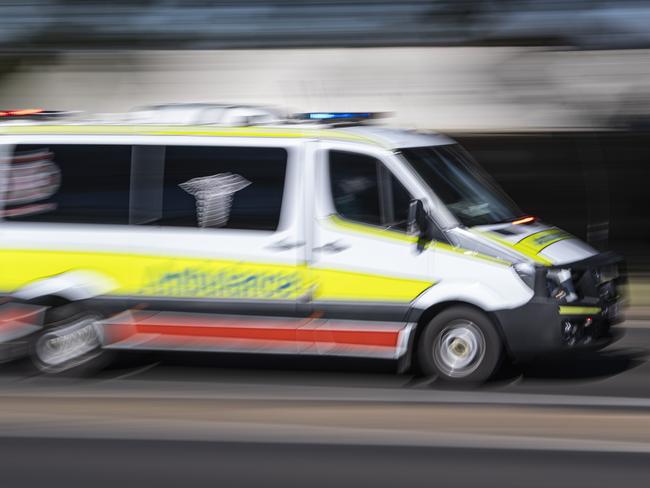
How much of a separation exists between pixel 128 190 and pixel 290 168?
1138 mm

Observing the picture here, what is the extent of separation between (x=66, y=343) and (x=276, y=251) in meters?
1.65

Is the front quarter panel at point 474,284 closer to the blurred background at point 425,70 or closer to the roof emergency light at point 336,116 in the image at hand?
the roof emergency light at point 336,116

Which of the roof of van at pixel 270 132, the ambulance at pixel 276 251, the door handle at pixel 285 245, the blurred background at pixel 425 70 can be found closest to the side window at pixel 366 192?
the ambulance at pixel 276 251

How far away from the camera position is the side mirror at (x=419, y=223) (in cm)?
831

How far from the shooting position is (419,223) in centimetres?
833

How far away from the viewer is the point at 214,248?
8586 millimetres

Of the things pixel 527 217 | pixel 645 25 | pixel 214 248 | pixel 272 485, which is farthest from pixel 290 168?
pixel 645 25

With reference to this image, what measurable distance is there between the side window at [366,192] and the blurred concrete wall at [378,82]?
7.34 m

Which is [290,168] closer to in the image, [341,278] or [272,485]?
[341,278]

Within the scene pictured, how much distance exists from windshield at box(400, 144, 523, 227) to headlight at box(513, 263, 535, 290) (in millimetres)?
466

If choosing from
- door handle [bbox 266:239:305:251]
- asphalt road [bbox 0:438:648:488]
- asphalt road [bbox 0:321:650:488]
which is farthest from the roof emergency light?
asphalt road [bbox 0:438:648:488]

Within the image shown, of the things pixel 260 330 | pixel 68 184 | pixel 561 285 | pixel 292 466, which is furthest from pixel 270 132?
pixel 292 466

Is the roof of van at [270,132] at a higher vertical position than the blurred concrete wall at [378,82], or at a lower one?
lower

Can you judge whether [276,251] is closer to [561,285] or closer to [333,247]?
[333,247]
